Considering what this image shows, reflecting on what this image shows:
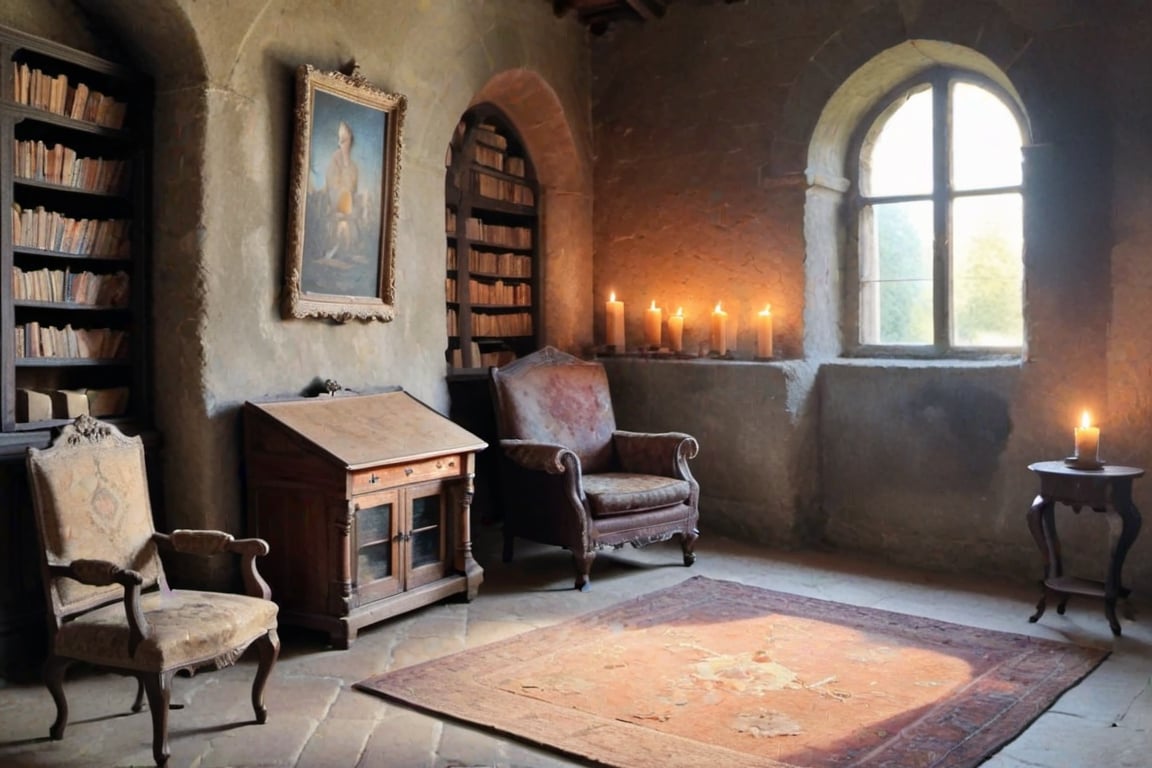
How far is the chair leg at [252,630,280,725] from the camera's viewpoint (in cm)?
318

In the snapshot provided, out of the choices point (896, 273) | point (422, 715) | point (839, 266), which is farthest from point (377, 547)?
point (896, 273)

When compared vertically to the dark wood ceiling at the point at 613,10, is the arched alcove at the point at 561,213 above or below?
below

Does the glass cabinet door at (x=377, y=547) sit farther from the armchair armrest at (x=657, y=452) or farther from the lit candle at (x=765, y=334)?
the lit candle at (x=765, y=334)

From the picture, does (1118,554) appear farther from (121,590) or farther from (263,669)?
(121,590)

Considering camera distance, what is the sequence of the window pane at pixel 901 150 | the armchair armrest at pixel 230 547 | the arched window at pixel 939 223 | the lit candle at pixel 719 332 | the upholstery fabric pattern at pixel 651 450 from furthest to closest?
the lit candle at pixel 719 332 → the window pane at pixel 901 150 → the arched window at pixel 939 223 → the upholstery fabric pattern at pixel 651 450 → the armchair armrest at pixel 230 547

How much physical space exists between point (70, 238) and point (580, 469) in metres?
2.55

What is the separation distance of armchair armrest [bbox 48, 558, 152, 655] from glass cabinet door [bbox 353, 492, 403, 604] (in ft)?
3.85

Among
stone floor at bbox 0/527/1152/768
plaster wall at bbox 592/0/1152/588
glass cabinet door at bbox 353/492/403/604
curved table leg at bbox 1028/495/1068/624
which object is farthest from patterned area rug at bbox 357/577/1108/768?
plaster wall at bbox 592/0/1152/588

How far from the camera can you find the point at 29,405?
3.65 metres

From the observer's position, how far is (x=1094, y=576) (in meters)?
4.79

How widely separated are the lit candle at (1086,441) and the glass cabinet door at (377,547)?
2931 mm

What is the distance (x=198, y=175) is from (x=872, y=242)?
3.92 metres

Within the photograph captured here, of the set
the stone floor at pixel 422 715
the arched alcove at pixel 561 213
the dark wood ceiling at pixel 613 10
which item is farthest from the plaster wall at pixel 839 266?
the stone floor at pixel 422 715

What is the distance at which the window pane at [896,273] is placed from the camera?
5793 mm
